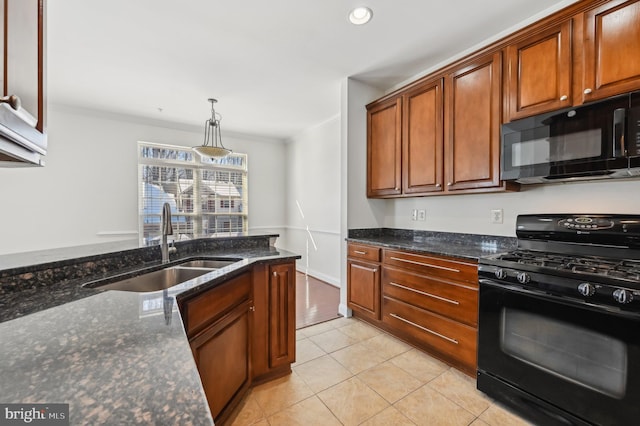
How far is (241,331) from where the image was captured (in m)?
1.69

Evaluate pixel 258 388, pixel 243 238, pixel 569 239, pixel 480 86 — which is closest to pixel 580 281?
pixel 569 239

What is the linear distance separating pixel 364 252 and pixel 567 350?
65.5 inches

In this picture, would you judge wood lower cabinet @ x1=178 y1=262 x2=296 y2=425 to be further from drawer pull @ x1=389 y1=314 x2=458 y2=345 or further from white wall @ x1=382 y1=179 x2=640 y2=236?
white wall @ x1=382 y1=179 x2=640 y2=236

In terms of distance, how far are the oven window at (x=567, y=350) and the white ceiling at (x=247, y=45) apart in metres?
2.15

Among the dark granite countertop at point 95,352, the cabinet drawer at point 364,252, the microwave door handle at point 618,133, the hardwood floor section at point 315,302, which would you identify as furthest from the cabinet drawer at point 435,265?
the dark granite countertop at point 95,352

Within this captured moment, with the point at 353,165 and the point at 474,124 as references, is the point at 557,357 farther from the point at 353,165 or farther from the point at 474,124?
the point at 353,165

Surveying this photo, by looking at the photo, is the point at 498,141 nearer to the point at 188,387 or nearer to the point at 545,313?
the point at 545,313

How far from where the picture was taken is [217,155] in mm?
3549

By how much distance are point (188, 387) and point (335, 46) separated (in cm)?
275

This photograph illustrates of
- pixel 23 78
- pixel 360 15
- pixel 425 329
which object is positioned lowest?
pixel 425 329

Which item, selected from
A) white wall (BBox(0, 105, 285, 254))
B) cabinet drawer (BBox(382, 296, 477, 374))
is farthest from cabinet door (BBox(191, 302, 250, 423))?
white wall (BBox(0, 105, 285, 254))

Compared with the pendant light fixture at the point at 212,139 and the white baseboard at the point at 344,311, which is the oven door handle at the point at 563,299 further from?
the pendant light fixture at the point at 212,139

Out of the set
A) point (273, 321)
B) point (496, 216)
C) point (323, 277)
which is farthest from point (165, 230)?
point (323, 277)

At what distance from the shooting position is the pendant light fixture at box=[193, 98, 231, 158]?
3.43 metres
